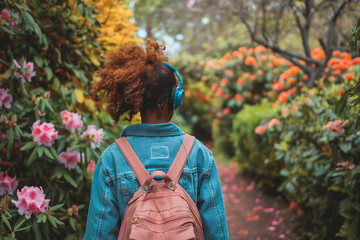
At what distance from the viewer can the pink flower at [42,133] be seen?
6.48ft

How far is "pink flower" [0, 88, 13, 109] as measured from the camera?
2.00m

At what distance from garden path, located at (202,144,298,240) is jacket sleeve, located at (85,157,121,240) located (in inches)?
105

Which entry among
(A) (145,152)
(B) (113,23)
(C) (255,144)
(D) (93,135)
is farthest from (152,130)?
(C) (255,144)

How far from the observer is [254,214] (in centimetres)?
457

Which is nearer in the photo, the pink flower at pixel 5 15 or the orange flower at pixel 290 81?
the pink flower at pixel 5 15

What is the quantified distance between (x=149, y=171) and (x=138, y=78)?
40 centimetres

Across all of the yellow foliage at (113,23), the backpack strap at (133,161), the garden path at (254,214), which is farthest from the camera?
the garden path at (254,214)

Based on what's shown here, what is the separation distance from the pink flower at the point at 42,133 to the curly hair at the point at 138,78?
2.24 feet

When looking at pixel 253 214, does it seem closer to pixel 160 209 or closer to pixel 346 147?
pixel 346 147

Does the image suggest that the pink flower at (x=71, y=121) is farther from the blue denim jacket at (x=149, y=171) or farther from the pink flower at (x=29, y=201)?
the blue denim jacket at (x=149, y=171)

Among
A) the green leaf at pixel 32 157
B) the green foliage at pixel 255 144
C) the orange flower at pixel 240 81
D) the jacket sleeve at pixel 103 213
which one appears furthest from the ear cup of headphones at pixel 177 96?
the orange flower at pixel 240 81

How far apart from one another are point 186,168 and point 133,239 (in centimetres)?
38

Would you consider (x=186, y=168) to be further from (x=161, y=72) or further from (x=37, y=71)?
(x=37, y=71)

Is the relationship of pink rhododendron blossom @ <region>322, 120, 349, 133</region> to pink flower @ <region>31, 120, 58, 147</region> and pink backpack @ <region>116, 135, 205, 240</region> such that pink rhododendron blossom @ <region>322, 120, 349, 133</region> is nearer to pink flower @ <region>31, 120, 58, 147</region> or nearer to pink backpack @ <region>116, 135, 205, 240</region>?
pink backpack @ <region>116, 135, 205, 240</region>
